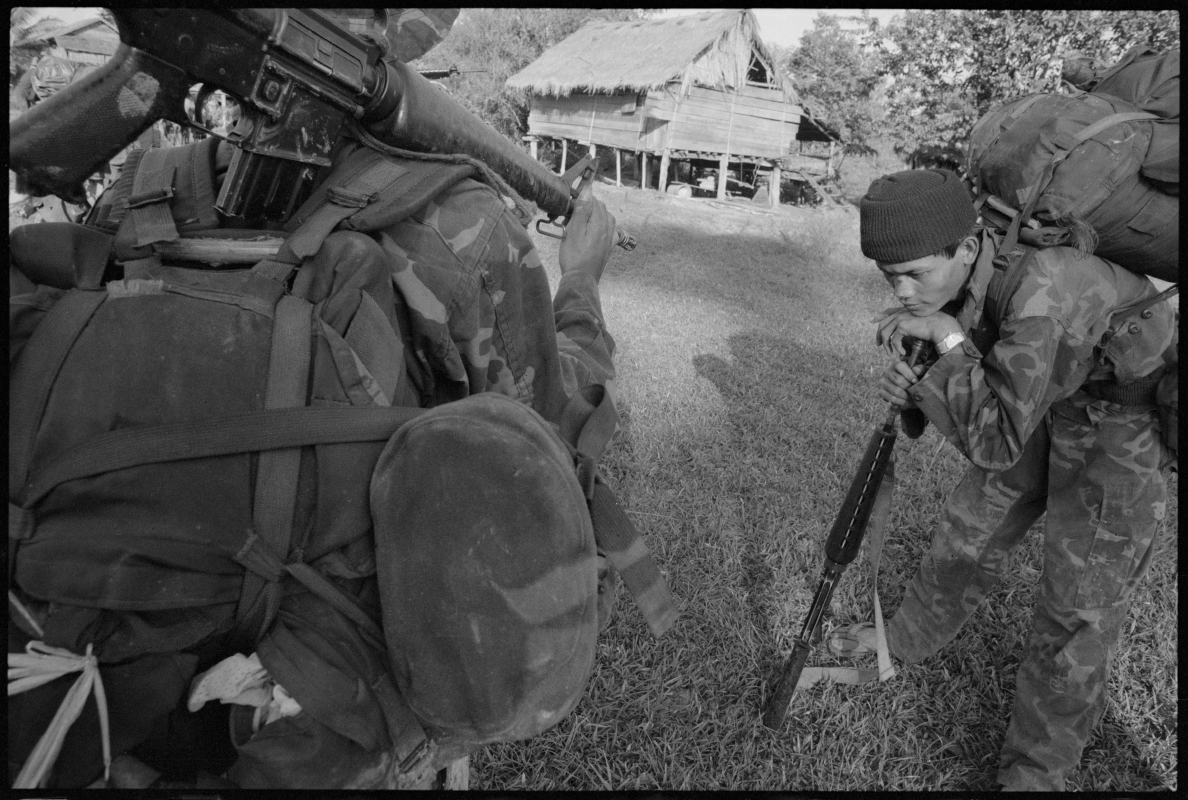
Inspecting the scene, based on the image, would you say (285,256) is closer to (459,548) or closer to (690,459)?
(459,548)

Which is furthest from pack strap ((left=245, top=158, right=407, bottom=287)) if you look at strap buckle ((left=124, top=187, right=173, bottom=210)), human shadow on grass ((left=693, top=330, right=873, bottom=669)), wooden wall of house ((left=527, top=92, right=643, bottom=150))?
wooden wall of house ((left=527, top=92, right=643, bottom=150))

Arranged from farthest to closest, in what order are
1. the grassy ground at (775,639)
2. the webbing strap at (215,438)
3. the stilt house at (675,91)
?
the stilt house at (675,91) < the grassy ground at (775,639) < the webbing strap at (215,438)

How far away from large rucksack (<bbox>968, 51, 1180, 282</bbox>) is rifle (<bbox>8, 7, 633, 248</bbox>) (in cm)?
178

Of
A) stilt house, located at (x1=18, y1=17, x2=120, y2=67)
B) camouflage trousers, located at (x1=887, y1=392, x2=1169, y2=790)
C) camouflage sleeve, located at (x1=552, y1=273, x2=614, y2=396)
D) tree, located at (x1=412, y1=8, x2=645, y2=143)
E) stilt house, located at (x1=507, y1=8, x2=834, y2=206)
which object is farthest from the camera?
tree, located at (x1=412, y1=8, x2=645, y2=143)

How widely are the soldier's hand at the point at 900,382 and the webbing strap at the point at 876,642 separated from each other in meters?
0.30

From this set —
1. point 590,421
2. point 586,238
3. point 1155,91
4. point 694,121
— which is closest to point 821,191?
point 694,121

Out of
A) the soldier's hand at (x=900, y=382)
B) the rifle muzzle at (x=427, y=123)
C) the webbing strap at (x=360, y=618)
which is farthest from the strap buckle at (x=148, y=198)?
the soldier's hand at (x=900, y=382)

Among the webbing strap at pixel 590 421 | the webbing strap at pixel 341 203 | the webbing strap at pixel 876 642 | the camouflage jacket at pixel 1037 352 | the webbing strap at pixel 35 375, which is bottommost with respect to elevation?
the webbing strap at pixel 876 642

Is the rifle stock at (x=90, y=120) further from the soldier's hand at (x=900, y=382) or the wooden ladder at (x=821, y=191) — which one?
the wooden ladder at (x=821, y=191)

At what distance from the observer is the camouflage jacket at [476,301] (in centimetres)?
156

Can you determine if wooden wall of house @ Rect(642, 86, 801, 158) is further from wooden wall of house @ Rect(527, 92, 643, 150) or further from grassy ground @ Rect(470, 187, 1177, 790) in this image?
grassy ground @ Rect(470, 187, 1177, 790)

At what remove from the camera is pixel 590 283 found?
229 cm

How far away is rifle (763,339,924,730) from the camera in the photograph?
262cm

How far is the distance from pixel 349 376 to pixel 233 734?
596 millimetres
